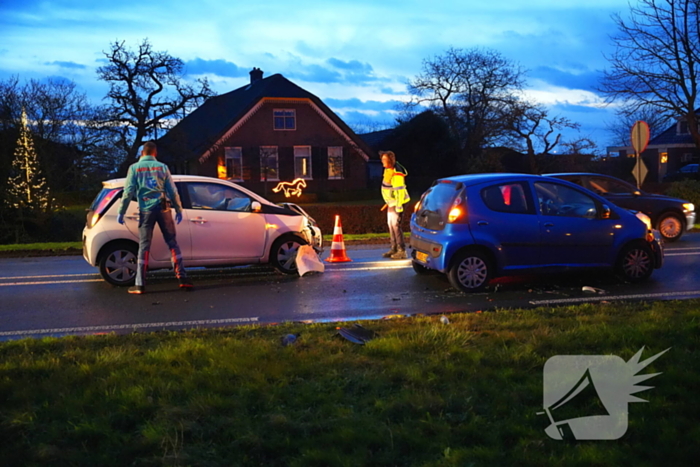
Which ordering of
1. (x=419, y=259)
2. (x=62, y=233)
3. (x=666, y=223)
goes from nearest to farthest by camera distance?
(x=419, y=259) → (x=666, y=223) → (x=62, y=233)

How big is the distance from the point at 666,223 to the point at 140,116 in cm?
3133

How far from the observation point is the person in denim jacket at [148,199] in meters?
9.12

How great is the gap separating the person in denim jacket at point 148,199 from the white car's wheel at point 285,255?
1.87m

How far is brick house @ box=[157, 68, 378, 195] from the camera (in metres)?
43.2

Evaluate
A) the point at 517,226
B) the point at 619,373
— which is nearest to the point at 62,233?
the point at 517,226

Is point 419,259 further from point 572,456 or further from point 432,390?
point 572,456

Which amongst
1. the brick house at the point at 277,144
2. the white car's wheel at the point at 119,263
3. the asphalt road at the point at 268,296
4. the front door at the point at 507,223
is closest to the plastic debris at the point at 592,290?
the asphalt road at the point at 268,296

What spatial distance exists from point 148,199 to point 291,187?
1339 inches

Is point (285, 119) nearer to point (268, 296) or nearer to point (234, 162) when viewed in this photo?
point (234, 162)

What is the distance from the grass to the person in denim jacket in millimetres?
3035

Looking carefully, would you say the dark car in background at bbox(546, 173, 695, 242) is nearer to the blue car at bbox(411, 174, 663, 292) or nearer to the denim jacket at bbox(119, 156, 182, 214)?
the blue car at bbox(411, 174, 663, 292)

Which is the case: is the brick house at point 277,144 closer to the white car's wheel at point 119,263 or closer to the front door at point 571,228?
the white car's wheel at point 119,263

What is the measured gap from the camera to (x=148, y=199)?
913 cm

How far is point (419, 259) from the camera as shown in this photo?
989 centimetres
